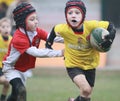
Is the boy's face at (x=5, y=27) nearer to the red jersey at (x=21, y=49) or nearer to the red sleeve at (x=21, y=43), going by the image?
the red jersey at (x=21, y=49)

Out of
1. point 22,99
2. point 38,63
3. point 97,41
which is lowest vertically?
point 38,63

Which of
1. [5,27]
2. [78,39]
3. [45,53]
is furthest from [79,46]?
[5,27]

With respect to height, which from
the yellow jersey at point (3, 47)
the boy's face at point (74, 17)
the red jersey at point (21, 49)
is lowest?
the yellow jersey at point (3, 47)

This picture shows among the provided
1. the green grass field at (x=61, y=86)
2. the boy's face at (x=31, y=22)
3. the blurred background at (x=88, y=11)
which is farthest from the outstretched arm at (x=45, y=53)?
the blurred background at (x=88, y=11)

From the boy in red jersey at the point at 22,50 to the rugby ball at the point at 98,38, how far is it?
54cm

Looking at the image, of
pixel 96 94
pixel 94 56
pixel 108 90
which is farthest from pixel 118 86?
pixel 94 56

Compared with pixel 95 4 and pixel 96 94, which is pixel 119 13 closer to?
pixel 95 4

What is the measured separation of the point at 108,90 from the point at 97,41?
5.52 m

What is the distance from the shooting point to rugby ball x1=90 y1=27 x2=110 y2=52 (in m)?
11.2

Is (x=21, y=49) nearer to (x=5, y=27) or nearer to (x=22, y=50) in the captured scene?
(x=22, y=50)

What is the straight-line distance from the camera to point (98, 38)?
440 inches

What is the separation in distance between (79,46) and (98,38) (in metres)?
0.37

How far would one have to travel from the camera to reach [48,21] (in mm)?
23578

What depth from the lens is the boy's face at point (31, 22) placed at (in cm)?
1162
